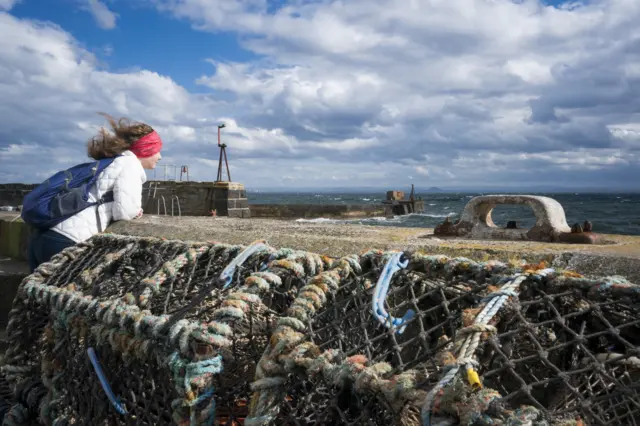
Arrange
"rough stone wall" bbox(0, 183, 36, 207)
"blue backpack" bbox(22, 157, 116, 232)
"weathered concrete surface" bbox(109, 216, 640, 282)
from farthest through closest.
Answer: "rough stone wall" bbox(0, 183, 36, 207) → "blue backpack" bbox(22, 157, 116, 232) → "weathered concrete surface" bbox(109, 216, 640, 282)

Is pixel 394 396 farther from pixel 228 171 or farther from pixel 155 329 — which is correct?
pixel 228 171

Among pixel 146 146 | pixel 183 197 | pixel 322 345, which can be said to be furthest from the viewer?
pixel 183 197

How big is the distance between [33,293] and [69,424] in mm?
725

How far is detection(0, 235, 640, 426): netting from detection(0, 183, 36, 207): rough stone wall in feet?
80.9

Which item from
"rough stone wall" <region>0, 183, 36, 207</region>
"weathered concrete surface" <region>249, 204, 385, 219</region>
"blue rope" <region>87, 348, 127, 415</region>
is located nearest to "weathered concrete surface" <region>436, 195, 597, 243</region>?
"blue rope" <region>87, 348, 127, 415</region>

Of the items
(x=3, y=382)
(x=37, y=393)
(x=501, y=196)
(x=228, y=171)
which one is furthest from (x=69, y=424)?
(x=228, y=171)

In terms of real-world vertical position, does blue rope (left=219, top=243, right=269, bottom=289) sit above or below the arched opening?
above

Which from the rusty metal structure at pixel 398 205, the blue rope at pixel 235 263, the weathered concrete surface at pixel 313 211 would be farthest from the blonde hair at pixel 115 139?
the rusty metal structure at pixel 398 205

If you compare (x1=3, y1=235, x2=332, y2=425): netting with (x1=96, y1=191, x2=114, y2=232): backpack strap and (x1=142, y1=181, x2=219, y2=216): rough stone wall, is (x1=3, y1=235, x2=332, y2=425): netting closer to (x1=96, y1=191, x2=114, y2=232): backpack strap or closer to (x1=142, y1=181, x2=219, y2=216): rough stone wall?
(x1=96, y1=191, x2=114, y2=232): backpack strap

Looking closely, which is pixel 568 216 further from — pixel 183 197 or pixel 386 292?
pixel 386 292

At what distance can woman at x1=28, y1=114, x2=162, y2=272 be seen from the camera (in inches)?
132

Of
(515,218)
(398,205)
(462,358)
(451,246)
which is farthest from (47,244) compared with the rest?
(515,218)

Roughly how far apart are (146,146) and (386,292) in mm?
2590

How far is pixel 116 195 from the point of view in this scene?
359 centimetres
